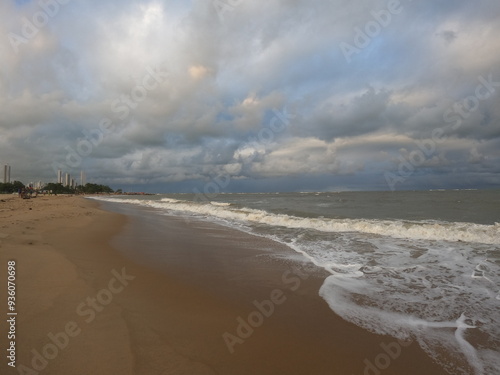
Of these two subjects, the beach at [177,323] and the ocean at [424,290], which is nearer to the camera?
the beach at [177,323]

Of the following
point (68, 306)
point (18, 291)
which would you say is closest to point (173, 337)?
point (68, 306)

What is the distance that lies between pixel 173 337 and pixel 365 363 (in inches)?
92.1

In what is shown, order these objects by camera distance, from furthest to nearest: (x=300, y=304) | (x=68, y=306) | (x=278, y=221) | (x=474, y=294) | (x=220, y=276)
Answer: (x=278, y=221) → (x=220, y=276) → (x=474, y=294) → (x=300, y=304) → (x=68, y=306)

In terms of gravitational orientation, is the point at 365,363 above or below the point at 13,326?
below

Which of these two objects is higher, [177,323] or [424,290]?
[177,323]

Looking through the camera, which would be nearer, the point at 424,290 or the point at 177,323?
the point at 177,323

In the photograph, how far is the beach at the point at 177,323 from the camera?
9.48ft

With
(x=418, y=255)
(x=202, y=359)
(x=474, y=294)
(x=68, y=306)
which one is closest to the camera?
(x=202, y=359)

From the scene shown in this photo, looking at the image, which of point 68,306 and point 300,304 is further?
point 300,304

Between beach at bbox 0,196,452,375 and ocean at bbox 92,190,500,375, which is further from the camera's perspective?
ocean at bbox 92,190,500,375

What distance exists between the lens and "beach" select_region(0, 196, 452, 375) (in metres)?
2.89

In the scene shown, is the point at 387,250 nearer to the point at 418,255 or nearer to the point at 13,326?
the point at 418,255

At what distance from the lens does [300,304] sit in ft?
16.1

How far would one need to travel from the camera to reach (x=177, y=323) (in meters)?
3.75
